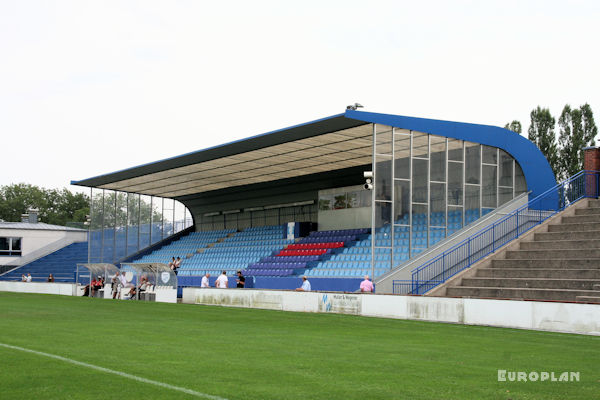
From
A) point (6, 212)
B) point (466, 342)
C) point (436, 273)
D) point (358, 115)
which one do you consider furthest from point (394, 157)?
point (6, 212)

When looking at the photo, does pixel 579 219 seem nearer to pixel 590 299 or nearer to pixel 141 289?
pixel 590 299

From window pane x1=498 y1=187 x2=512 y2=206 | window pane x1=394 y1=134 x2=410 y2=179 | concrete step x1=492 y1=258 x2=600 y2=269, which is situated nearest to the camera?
concrete step x1=492 y1=258 x2=600 y2=269

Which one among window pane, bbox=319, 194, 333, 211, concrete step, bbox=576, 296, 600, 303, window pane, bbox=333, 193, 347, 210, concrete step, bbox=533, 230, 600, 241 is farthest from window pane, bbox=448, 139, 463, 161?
window pane, bbox=319, 194, 333, 211

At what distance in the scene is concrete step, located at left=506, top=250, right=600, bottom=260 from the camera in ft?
82.6

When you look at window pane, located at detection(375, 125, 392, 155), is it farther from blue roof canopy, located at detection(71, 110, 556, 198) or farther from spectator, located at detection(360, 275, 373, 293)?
spectator, located at detection(360, 275, 373, 293)

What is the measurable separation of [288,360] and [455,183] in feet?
69.6

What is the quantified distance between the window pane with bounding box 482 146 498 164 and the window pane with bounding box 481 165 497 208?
25 cm

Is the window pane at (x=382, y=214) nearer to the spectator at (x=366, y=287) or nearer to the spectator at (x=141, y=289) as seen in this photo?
the spectator at (x=366, y=287)

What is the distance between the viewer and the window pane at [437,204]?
2995 cm

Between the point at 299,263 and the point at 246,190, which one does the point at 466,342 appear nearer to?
the point at 299,263

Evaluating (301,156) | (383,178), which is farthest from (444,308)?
(301,156)

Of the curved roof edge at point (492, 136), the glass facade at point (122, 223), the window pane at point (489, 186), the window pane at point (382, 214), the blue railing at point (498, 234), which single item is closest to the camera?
the blue railing at point (498, 234)

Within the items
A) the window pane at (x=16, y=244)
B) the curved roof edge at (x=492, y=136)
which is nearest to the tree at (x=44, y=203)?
the window pane at (x=16, y=244)

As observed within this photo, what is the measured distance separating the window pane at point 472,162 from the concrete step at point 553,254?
13.6ft
